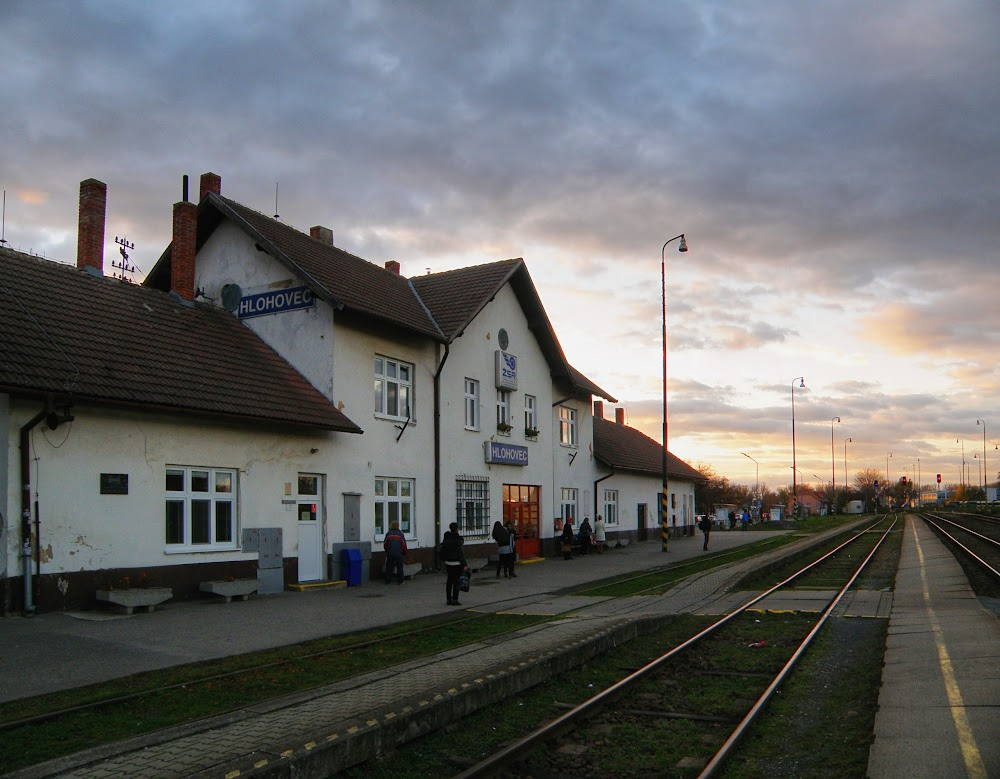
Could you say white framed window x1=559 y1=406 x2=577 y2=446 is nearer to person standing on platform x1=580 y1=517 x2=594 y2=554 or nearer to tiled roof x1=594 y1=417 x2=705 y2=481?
tiled roof x1=594 y1=417 x2=705 y2=481

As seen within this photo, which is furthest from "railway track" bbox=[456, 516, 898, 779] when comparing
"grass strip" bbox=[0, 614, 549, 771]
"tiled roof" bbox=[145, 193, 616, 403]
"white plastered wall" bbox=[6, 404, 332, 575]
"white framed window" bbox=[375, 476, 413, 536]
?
"tiled roof" bbox=[145, 193, 616, 403]

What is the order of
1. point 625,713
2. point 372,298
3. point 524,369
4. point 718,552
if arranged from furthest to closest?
point 718,552, point 524,369, point 372,298, point 625,713

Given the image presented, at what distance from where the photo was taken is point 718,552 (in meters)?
33.6

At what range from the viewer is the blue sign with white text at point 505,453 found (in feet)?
88.7

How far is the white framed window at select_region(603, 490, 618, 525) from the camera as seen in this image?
37500 mm

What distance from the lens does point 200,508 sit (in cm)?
1708

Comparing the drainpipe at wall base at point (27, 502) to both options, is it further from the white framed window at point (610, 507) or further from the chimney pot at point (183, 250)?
the white framed window at point (610, 507)

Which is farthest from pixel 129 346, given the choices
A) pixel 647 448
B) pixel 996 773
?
pixel 647 448

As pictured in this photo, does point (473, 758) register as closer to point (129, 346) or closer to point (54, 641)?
point (54, 641)

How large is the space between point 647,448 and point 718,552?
13.2 m

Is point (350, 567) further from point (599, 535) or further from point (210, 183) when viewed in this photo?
point (599, 535)

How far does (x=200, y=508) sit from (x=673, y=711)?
1136 cm

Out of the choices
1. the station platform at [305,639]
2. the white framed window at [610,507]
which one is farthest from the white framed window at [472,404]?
the white framed window at [610,507]

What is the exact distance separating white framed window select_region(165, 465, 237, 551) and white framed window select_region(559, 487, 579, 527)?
17048mm
